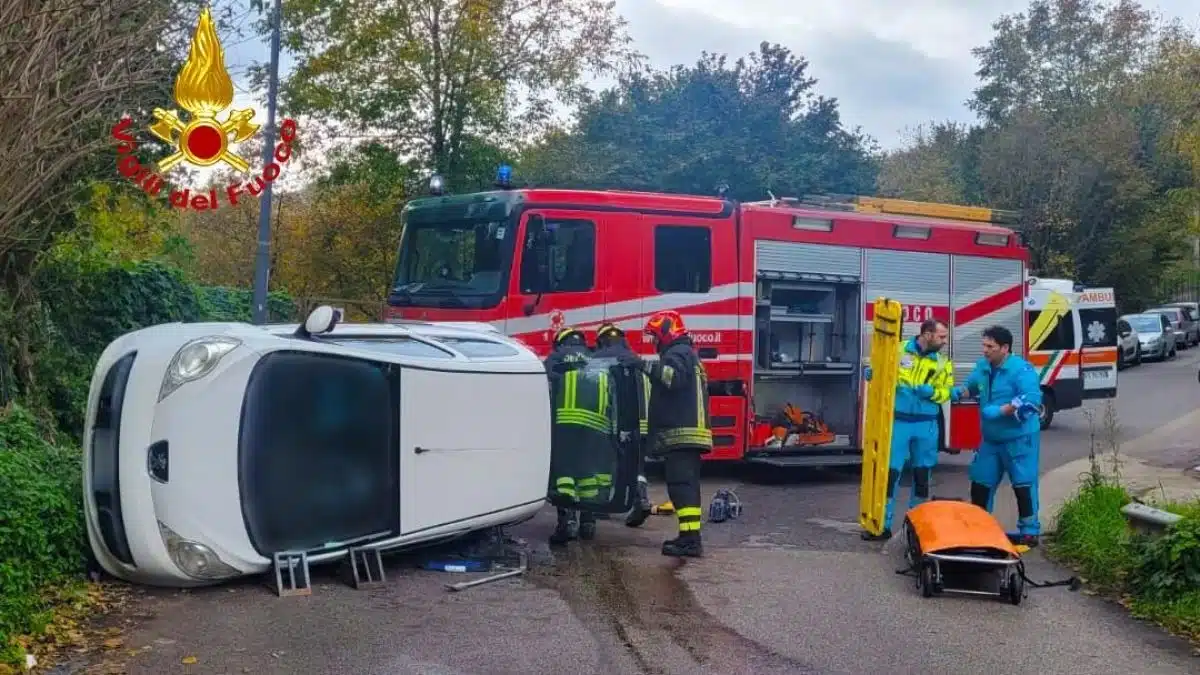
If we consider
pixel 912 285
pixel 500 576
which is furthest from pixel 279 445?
pixel 912 285

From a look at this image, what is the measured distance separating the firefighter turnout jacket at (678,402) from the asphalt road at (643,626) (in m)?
0.82

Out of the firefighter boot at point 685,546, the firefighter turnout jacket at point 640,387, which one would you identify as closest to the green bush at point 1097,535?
the firefighter boot at point 685,546

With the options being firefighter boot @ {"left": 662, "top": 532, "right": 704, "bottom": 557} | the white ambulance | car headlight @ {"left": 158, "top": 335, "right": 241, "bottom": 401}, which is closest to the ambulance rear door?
the white ambulance

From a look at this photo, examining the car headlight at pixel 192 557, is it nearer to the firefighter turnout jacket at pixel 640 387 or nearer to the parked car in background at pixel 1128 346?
the firefighter turnout jacket at pixel 640 387

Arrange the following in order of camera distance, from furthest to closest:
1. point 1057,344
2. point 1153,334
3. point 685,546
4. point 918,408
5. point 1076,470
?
1. point 1153,334
2. point 1057,344
3. point 1076,470
4. point 918,408
5. point 685,546

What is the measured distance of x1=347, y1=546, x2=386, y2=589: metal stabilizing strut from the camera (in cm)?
725

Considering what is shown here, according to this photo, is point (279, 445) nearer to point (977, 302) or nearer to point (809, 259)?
point (809, 259)

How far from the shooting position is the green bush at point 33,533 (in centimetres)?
600

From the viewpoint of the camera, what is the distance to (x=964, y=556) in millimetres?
7672

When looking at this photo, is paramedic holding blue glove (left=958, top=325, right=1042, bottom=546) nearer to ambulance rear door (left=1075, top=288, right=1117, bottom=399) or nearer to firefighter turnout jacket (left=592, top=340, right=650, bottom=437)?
firefighter turnout jacket (left=592, top=340, right=650, bottom=437)

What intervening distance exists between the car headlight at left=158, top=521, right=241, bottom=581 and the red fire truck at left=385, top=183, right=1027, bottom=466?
4.88 m

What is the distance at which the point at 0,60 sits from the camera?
7.68 metres

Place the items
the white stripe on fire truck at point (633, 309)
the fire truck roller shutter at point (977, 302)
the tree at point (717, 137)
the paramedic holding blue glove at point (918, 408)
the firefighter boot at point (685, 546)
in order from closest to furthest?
the firefighter boot at point (685, 546) → the paramedic holding blue glove at point (918, 408) → the white stripe on fire truck at point (633, 309) → the fire truck roller shutter at point (977, 302) → the tree at point (717, 137)

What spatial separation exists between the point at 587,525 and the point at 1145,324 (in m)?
31.3
